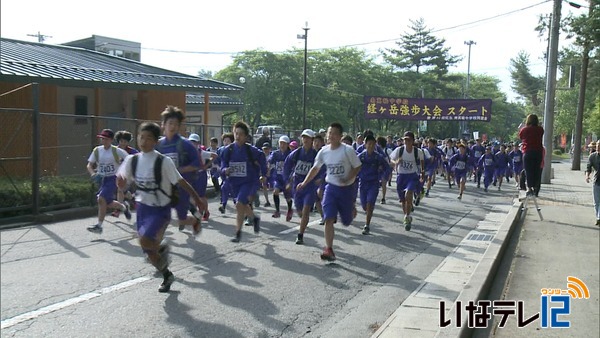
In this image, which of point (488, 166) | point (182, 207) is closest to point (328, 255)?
point (182, 207)

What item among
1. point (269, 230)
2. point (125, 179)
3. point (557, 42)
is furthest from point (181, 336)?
point (557, 42)

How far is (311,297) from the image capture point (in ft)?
19.8

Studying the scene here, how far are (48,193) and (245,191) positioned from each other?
3.91 m

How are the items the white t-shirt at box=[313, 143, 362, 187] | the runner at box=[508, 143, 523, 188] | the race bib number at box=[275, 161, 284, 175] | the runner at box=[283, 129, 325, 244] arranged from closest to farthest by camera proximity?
1. the white t-shirt at box=[313, 143, 362, 187]
2. the runner at box=[283, 129, 325, 244]
3. the race bib number at box=[275, 161, 284, 175]
4. the runner at box=[508, 143, 523, 188]

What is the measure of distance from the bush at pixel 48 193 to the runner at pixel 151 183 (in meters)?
0.61

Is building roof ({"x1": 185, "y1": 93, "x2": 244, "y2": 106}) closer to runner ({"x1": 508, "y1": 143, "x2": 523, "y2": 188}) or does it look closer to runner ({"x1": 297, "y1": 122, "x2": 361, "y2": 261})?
runner ({"x1": 508, "y1": 143, "x2": 523, "y2": 188})

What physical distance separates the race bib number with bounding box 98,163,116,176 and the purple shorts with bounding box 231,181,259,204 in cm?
191

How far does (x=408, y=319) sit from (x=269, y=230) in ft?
17.7

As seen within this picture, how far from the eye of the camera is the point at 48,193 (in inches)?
203

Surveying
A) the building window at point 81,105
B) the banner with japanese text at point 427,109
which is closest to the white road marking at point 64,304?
A: the building window at point 81,105

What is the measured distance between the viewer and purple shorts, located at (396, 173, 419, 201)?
1106 cm

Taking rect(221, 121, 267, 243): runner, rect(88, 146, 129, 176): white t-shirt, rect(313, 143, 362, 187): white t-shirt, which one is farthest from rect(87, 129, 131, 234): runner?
rect(313, 143, 362, 187): white t-shirt

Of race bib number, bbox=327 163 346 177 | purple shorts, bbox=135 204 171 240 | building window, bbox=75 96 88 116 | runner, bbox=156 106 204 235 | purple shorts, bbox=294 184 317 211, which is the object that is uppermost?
building window, bbox=75 96 88 116

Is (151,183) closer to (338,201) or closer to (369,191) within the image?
(338,201)
